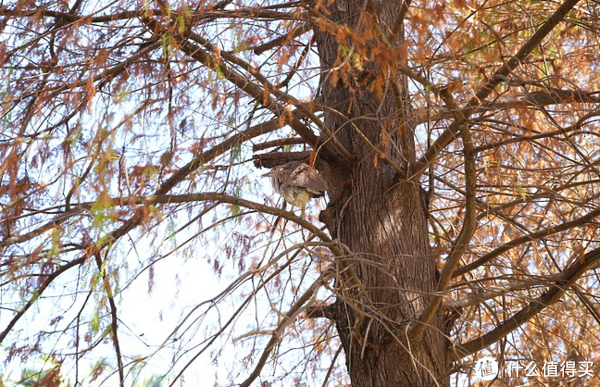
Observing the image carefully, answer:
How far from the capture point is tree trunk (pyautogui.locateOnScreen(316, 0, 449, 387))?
3.51m

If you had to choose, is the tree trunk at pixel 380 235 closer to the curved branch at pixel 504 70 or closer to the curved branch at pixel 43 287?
the curved branch at pixel 504 70

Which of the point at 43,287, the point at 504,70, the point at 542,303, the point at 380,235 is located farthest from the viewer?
the point at 43,287

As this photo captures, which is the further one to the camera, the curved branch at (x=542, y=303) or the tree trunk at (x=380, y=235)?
the tree trunk at (x=380, y=235)

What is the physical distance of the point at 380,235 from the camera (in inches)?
149

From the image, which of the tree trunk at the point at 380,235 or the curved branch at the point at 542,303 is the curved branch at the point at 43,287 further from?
the curved branch at the point at 542,303

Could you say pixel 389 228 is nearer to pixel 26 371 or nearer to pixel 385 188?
pixel 385 188

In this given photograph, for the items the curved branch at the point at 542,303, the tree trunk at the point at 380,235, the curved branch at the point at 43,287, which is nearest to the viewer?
the curved branch at the point at 542,303

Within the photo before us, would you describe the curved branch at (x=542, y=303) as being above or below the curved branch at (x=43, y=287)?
below

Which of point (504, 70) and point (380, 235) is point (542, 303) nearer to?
point (380, 235)

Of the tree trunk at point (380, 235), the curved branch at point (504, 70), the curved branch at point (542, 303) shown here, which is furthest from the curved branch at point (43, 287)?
the curved branch at point (542, 303)

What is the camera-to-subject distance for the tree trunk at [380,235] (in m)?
3.51

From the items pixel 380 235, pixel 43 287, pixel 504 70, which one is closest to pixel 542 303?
pixel 380 235

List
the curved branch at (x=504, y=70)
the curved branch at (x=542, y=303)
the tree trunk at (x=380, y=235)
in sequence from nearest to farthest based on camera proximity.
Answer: the curved branch at (x=504, y=70), the curved branch at (x=542, y=303), the tree trunk at (x=380, y=235)

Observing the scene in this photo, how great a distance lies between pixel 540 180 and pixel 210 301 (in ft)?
10.1
